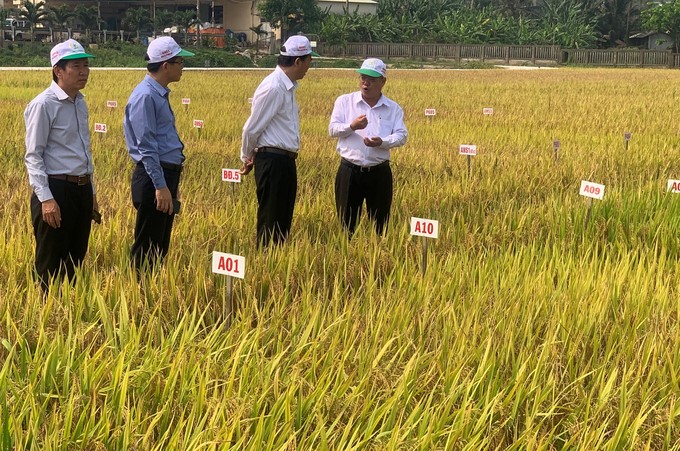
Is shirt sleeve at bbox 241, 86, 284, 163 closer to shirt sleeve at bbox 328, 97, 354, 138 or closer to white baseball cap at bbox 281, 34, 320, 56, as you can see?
white baseball cap at bbox 281, 34, 320, 56

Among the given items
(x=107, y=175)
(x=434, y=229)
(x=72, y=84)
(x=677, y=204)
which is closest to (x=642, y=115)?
(x=677, y=204)

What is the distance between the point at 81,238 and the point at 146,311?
2.66 ft

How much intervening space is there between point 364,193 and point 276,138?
725mm

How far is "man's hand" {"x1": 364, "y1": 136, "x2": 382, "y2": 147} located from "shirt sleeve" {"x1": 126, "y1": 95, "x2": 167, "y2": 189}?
1.24 metres

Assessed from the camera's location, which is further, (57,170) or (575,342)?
(57,170)

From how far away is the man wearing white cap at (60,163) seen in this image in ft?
10.7

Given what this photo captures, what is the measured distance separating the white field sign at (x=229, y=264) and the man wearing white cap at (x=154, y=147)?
923 mm

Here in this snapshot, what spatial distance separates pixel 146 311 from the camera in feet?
9.42

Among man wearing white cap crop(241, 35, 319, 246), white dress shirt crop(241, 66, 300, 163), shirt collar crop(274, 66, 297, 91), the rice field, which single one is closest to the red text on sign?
the rice field

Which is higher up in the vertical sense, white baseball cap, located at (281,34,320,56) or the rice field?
white baseball cap, located at (281,34,320,56)

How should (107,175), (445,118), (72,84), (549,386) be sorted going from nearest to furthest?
(549,386), (72,84), (107,175), (445,118)

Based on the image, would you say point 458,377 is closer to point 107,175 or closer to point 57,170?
point 57,170

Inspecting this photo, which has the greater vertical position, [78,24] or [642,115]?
[78,24]

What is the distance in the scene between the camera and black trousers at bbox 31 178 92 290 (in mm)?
3350
